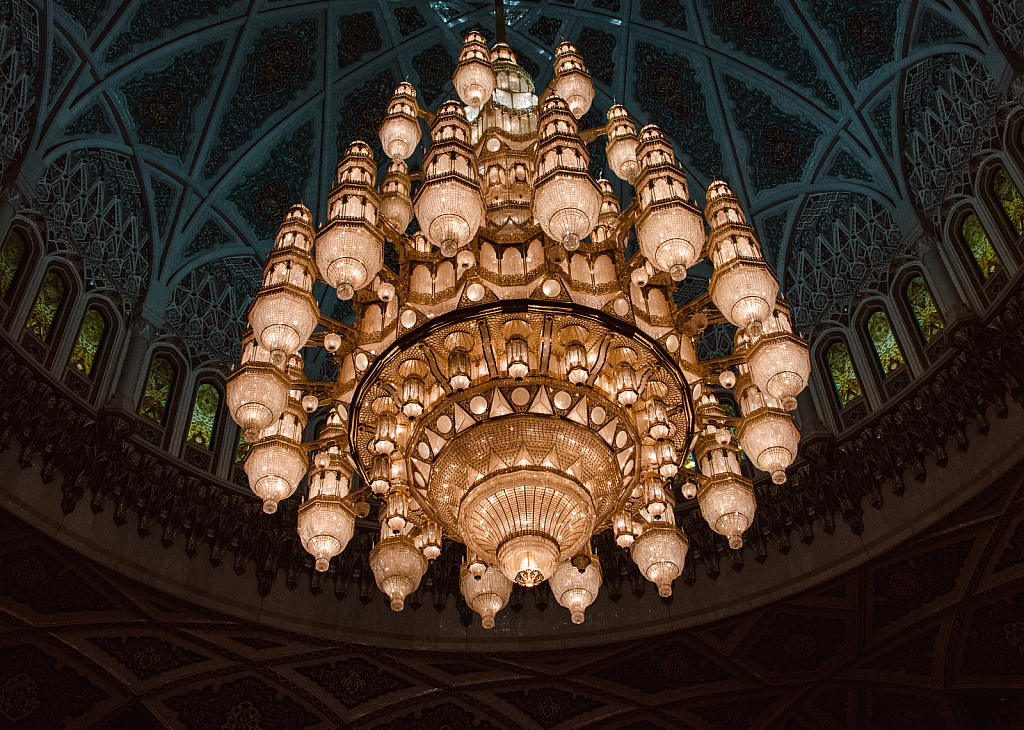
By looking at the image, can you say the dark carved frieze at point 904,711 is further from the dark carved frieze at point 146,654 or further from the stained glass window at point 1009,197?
the dark carved frieze at point 146,654

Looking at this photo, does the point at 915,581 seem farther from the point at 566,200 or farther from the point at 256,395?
the point at 256,395

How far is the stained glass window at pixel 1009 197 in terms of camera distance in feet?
32.9

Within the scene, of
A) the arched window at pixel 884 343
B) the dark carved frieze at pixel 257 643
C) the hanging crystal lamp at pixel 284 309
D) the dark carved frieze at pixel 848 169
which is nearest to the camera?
the hanging crystal lamp at pixel 284 309

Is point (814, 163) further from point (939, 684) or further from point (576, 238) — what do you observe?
point (576, 238)

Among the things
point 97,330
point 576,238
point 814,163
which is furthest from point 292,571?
point 814,163

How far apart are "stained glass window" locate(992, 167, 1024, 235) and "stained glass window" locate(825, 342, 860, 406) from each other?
2.65 metres

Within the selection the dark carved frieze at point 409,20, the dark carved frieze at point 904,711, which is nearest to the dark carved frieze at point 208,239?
the dark carved frieze at point 409,20

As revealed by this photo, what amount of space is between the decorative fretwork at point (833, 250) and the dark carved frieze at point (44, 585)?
9.34 meters

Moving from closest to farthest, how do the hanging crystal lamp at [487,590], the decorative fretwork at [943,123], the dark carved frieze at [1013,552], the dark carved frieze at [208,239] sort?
the hanging crystal lamp at [487,590], the dark carved frieze at [1013,552], the decorative fretwork at [943,123], the dark carved frieze at [208,239]

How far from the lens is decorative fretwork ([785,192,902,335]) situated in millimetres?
12141

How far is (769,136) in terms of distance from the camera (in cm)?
1309

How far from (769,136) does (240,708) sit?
10.2 m

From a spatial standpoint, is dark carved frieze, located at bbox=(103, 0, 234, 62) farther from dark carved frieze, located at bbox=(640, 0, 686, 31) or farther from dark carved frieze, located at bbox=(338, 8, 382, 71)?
dark carved frieze, located at bbox=(640, 0, 686, 31)

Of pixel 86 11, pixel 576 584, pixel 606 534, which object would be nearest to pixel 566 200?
pixel 576 584
